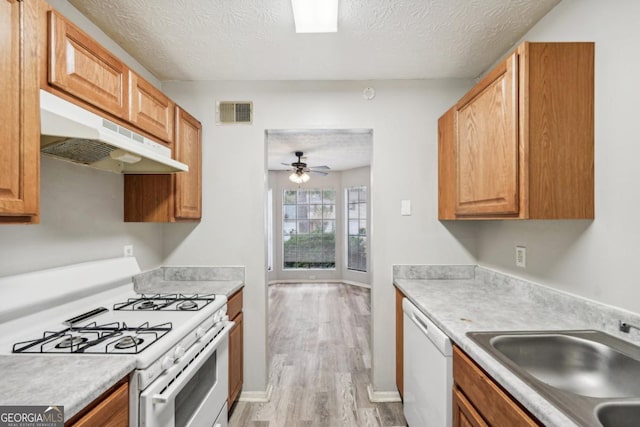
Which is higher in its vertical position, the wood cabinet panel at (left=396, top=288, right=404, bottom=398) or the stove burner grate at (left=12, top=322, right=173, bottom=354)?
the stove burner grate at (left=12, top=322, right=173, bottom=354)

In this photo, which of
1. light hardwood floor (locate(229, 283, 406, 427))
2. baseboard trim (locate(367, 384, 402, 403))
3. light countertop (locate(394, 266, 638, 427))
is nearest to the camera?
light countertop (locate(394, 266, 638, 427))

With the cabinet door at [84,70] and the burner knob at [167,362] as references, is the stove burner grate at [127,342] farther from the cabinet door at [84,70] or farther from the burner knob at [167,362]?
the cabinet door at [84,70]

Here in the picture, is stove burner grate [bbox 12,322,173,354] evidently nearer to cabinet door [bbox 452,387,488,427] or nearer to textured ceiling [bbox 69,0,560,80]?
cabinet door [bbox 452,387,488,427]

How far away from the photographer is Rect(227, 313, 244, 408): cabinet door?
6.75ft

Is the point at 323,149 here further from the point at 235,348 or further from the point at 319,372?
the point at 235,348

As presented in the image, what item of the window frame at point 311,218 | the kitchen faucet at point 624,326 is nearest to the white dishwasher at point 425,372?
the kitchen faucet at point 624,326

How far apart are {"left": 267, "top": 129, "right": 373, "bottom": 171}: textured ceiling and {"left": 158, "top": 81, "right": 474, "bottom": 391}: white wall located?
37.0 inches

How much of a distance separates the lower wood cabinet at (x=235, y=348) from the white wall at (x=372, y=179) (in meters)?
0.09

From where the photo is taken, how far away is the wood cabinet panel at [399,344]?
7.06 feet

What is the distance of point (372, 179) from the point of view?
2377 mm

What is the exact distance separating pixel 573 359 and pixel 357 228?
519cm

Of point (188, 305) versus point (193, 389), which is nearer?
point (193, 389)

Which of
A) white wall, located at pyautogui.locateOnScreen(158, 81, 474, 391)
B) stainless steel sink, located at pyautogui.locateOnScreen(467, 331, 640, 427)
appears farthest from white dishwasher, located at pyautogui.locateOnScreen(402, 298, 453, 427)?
white wall, located at pyautogui.locateOnScreen(158, 81, 474, 391)

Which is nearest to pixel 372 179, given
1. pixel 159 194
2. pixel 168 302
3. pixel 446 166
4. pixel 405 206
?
pixel 405 206
